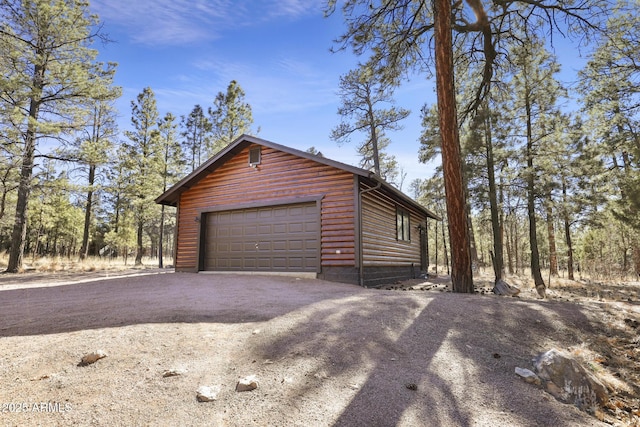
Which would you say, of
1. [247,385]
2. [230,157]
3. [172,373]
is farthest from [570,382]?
[230,157]

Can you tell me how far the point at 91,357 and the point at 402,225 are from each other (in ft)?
40.3

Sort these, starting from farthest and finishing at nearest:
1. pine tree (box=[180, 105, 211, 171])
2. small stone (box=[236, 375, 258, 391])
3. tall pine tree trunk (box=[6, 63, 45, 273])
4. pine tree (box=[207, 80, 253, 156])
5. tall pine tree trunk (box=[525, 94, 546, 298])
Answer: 1. pine tree (box=[180, 105, 211, 171])
2. pine tree (box=[207, 80, 253, 156])
3. tall pine tree trunk (box=[6, 63, 45, 273])
4. tall pine tree trunk (box=[525, 94, 546, 298])
5. small stone (box=[236, 375, 258, 391])

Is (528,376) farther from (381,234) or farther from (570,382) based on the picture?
(381,234)

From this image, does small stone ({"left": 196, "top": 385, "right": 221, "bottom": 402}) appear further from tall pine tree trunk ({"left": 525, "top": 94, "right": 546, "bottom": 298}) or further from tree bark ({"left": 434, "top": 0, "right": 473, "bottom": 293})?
tall pine tree trunk ({"left": 525, "top": 94, "right": 546, "bottom": 298})

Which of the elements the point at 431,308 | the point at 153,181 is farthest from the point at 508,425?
the point at 153,181

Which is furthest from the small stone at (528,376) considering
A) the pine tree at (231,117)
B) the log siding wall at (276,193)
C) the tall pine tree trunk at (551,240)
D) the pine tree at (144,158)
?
the pine tree at (231,117)

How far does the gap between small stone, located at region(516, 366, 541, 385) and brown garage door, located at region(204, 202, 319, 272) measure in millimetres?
6695

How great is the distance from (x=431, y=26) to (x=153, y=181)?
19.5 metres

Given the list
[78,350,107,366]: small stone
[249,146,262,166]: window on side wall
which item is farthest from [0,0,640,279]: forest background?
[78,350,107,366]: small stone

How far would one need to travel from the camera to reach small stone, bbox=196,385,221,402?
8.00ft

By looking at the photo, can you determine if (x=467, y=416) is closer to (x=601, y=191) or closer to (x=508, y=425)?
(x=508, y=425)

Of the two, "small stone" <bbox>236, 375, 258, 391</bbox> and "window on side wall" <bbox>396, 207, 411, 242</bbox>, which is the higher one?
"window on side wall" <bbox>396, 207, 411, 242</bbox>

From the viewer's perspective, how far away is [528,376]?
3.03 m

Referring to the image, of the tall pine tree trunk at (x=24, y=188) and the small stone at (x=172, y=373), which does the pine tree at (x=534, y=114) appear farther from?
→ the tall pine tree trunk at (x=24, y=188)
